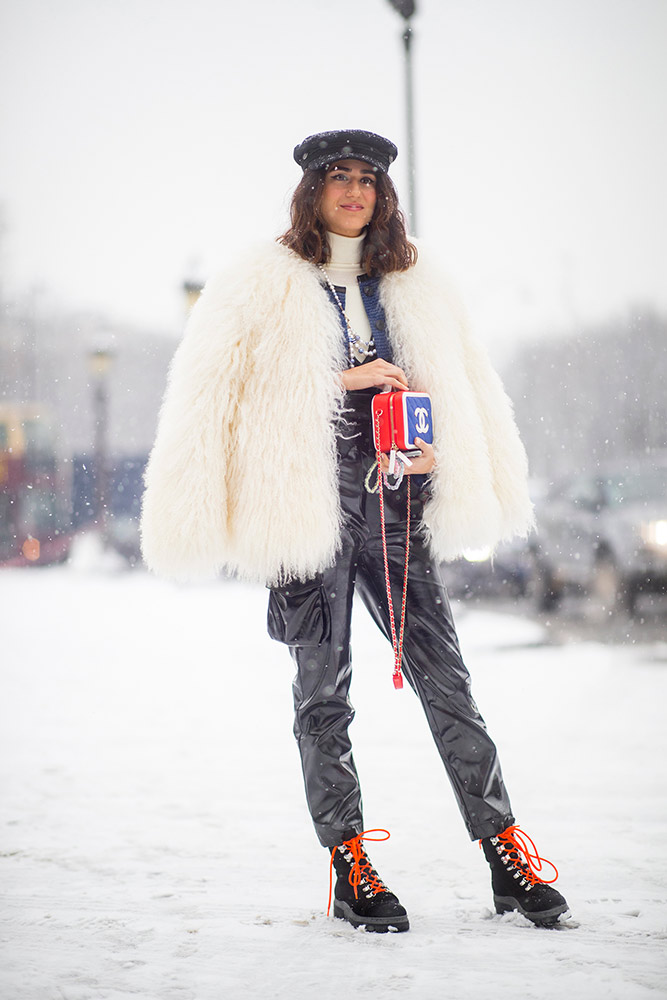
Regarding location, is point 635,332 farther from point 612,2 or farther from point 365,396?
point 365,396

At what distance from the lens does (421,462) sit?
7.61ft

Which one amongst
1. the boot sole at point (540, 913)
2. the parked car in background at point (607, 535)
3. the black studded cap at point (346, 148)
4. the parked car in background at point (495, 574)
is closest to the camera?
the boot sole at point (540, 913)

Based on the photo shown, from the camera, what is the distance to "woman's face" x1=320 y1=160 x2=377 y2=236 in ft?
7.90

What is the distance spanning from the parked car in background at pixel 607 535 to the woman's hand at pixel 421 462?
5665mm

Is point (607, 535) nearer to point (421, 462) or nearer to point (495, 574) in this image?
point (495, 574)

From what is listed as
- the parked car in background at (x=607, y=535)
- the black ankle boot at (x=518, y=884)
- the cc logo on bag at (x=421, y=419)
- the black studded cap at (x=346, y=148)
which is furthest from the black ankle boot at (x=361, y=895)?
the parked car in background at (x=607, y=535)

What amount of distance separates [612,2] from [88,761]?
5686mm

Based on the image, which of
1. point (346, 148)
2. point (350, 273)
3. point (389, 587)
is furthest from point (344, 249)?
point (389, 587)

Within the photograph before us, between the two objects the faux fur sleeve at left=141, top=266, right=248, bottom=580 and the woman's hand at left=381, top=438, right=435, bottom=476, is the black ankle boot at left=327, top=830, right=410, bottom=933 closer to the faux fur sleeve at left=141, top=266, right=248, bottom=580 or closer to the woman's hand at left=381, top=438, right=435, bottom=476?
the faux fur sleeve at left=141, top=266, right=248, bottom=580

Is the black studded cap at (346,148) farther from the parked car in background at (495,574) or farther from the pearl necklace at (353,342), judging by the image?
the parked car in background at (495,574)

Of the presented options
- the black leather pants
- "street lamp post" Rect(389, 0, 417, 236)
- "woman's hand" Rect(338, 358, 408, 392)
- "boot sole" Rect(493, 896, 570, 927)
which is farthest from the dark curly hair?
"street lamp post" Rect(389, 0, 417, 236)

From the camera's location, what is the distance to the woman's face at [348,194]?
7.90 feet

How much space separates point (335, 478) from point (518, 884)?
3.60 feet

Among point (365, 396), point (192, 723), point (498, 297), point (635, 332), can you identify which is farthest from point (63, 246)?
point (365, 396)
